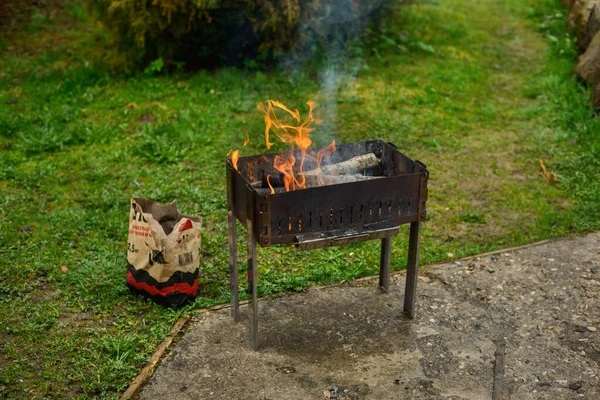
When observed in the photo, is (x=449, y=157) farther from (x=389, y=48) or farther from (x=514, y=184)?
(x=389, y=48)

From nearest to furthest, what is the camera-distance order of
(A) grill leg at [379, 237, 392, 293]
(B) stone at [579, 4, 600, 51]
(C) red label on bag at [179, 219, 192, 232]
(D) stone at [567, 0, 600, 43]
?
(C) red label on bag at [179, 219, 192, 232]
(A) grill leg at [379, 237, 392, 293]
(B) stone at [579, 4, 600, 51]
(D) stone at [567, 0, 600, 43]

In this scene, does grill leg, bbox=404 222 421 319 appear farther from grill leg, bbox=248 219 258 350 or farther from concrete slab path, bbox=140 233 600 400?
grill leg, bbox=248 219 258 350

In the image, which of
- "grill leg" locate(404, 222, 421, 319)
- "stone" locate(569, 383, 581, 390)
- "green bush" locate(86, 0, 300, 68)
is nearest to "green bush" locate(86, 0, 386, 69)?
"green bush" locate(86, 0, 300, 68)

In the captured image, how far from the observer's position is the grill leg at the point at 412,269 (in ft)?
16.1

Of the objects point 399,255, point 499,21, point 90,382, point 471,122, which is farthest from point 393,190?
point 499,21

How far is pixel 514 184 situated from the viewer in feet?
24.1

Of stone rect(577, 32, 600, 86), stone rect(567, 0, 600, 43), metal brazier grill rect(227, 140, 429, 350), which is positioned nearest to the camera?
metal brazier grill rect(227, 140, 429, 350)

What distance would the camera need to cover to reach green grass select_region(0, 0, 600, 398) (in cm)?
507

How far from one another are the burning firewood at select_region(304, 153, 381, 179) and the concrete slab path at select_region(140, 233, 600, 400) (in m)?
0.96

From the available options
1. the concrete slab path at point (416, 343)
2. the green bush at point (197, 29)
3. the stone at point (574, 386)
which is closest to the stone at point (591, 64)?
the green bush at point (197, 29)

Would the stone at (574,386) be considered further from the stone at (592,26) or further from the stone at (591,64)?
Result: the stone at (592,26)

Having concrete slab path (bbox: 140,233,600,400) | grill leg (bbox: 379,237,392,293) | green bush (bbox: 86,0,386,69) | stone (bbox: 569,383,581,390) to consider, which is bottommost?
concrete slab path (bbox: 140,233,600,400)

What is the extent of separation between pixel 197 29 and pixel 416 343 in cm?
593

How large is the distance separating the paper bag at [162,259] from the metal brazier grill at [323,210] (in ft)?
1.11
